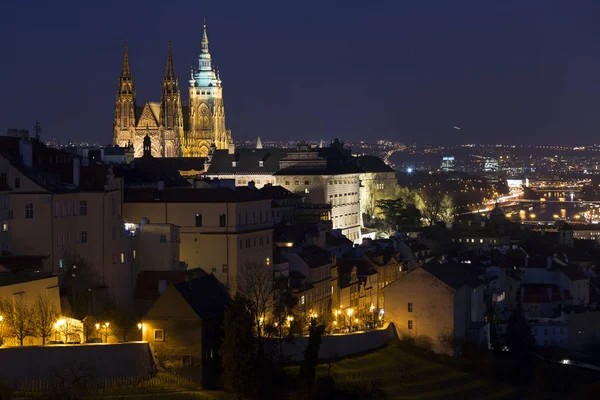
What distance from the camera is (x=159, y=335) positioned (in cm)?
4828

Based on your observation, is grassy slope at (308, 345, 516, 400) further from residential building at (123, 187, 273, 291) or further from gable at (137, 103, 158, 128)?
gable at (137, 103, 158, 128)

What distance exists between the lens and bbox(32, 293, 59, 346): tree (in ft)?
155

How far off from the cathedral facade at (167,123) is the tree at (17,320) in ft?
391

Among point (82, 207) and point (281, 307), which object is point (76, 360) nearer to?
point (82, 207)

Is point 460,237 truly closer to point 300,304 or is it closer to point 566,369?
point 566,369

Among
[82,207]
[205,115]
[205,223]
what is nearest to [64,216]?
[82,207]

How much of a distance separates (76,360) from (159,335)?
139 inches

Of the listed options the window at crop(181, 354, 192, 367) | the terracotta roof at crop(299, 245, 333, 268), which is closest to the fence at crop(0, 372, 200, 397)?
the window at crop(181, 354, 192, 367)

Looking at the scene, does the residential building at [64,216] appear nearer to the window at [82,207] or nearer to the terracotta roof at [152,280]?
the window at [82,207]

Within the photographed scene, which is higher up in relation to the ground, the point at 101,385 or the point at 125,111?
the point at 125,111

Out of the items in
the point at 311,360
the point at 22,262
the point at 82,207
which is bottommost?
the point at 311,360

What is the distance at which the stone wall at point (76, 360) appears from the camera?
44.6 metres

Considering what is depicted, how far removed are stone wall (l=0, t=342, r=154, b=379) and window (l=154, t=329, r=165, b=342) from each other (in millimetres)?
690

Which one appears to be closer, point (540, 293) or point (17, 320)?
point (17, 320)
